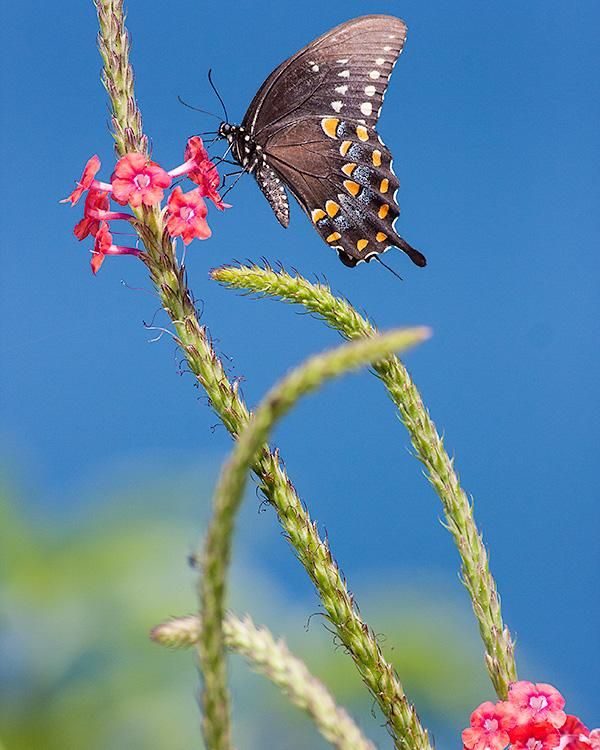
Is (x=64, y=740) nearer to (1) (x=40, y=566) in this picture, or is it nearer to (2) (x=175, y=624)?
(1) (x=40, y=566)

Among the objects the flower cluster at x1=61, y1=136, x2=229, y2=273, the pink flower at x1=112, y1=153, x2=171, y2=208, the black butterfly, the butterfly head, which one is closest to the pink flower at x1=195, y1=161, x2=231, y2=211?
the flower cluster at x1=61, y1=136, x2=229, y2=273

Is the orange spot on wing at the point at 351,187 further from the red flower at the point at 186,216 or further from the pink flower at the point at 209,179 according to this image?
the red flower at the point at 186,216

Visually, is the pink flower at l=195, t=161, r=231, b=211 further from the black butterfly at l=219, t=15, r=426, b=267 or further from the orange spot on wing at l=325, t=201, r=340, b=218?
the orange spot on wing at l=325, t=201, r=340, b=218

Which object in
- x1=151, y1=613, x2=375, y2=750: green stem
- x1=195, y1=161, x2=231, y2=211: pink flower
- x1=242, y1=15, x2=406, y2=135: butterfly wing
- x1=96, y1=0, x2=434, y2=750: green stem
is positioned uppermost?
x1=242, y1=15, x2=406, y2=135: butterfly wing

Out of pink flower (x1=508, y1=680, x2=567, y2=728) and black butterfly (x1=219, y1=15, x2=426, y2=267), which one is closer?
pink flower (x1=508, y1=680, x2=567, y2=728)

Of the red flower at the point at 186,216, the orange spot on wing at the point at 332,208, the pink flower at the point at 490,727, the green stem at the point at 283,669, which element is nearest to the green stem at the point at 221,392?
the red flower at the point at 186,216
